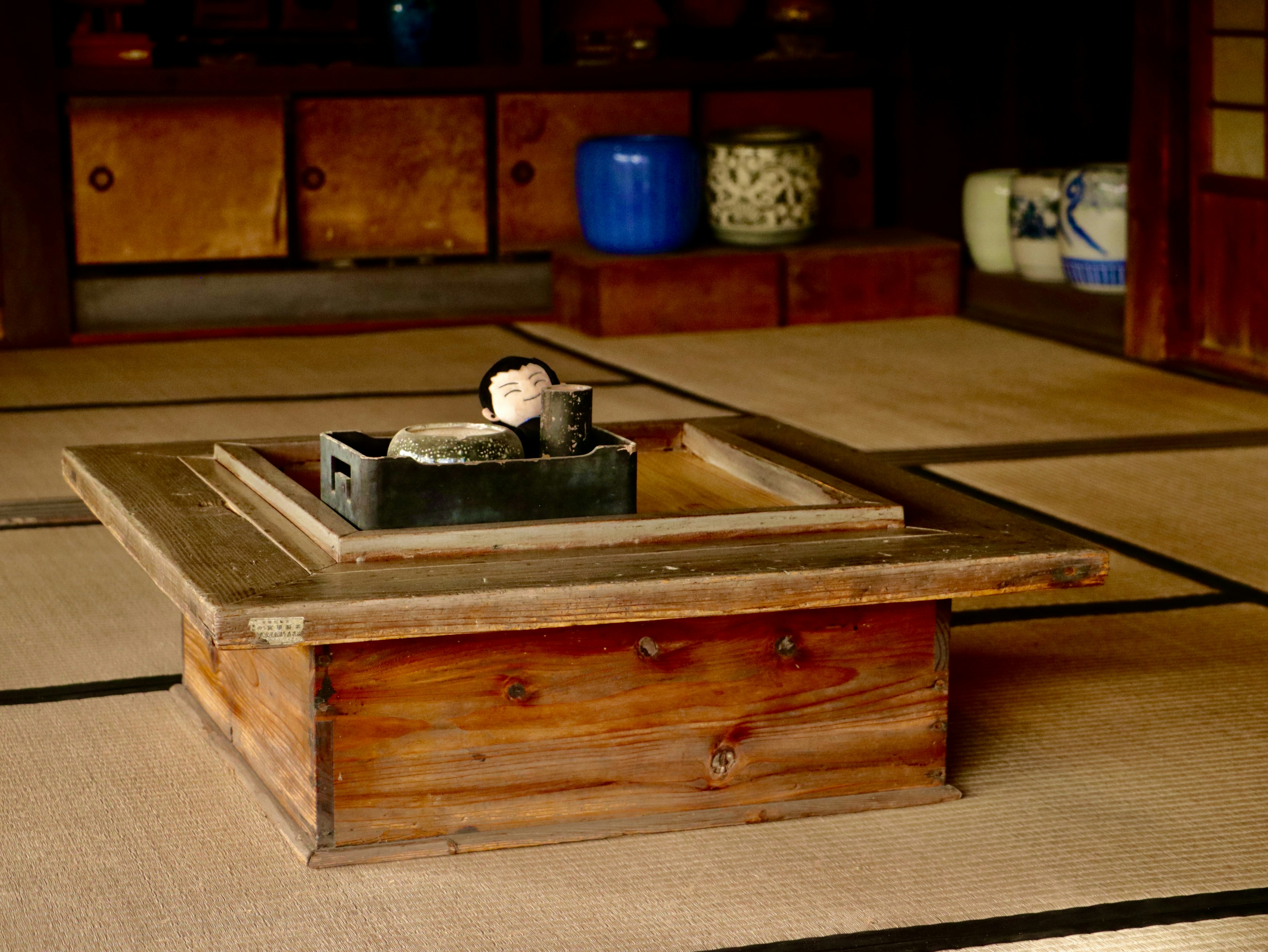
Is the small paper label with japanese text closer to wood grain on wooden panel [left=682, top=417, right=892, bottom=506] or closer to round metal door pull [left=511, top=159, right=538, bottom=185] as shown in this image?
wood grain on wooden panel [left=682, top=417, right=892, bottom=506]

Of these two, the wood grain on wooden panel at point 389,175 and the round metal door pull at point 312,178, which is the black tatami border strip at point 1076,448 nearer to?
the wood grain on wooden panel at point 389,175

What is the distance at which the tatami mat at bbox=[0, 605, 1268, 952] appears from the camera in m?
1.39

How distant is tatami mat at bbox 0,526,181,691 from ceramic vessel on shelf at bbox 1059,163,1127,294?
280 cm

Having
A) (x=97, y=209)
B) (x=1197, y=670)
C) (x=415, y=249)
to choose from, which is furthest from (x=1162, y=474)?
(x=97, y=209)

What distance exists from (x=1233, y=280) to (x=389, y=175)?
7.31 feet

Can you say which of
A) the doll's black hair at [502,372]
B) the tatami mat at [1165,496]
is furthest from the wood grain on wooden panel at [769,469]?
the tatami mat at [1165,496]

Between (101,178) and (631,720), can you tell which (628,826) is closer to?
(631,720)

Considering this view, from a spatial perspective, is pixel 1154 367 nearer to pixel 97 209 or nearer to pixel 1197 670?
pixel 1197 670

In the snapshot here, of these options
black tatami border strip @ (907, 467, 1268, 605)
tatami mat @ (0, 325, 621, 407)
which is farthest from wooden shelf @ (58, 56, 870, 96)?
black tatami border strip @ (907, 467, 1268, 605)

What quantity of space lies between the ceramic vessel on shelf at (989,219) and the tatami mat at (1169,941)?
3659 mm

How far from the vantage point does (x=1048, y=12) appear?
5.12 metres

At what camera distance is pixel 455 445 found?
158 cm

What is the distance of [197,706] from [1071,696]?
96 cm

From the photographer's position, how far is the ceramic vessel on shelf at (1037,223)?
4668 mm
